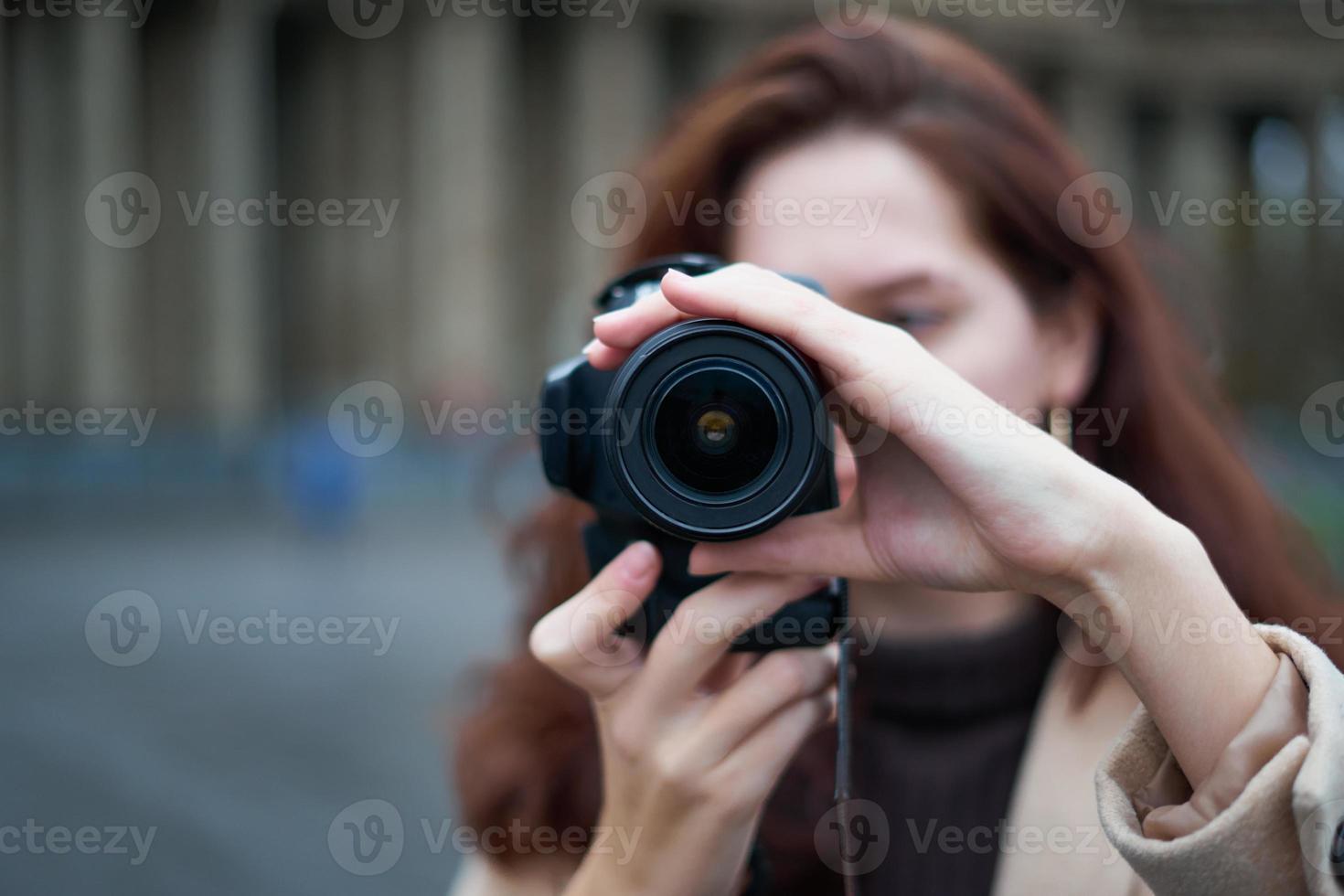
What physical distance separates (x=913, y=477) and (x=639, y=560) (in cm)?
41

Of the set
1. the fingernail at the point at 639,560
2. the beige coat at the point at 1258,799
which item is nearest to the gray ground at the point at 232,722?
the fingernail at the point at 639,560

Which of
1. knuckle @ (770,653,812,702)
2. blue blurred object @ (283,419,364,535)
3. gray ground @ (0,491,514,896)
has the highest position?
knuckle @ (770,653,812,702)

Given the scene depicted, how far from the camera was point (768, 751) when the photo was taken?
161 centimetres

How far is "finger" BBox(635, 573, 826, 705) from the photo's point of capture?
1.54 m

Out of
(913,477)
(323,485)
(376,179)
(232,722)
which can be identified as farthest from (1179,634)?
(376,179)

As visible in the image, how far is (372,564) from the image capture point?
1275cm

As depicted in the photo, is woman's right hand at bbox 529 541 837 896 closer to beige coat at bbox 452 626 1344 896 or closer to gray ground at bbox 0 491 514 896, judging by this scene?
beige coat at bbox 452 626 1344 896

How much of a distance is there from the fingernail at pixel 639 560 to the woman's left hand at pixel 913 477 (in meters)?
0.10

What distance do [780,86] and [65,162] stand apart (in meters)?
26.5

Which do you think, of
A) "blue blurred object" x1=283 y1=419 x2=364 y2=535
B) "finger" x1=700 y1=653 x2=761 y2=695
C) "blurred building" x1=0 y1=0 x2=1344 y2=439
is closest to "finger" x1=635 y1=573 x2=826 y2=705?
"finger" x1=700 y1=653 x2=761 y2=695

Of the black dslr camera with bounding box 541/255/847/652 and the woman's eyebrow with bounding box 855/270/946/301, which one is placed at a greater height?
the woman's eyebrow with bounding box 855/270/946/301

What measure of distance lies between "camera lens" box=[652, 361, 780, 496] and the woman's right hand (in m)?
0.17

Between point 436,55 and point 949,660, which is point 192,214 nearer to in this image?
point 436,55

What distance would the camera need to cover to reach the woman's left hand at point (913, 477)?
4.11 feet
